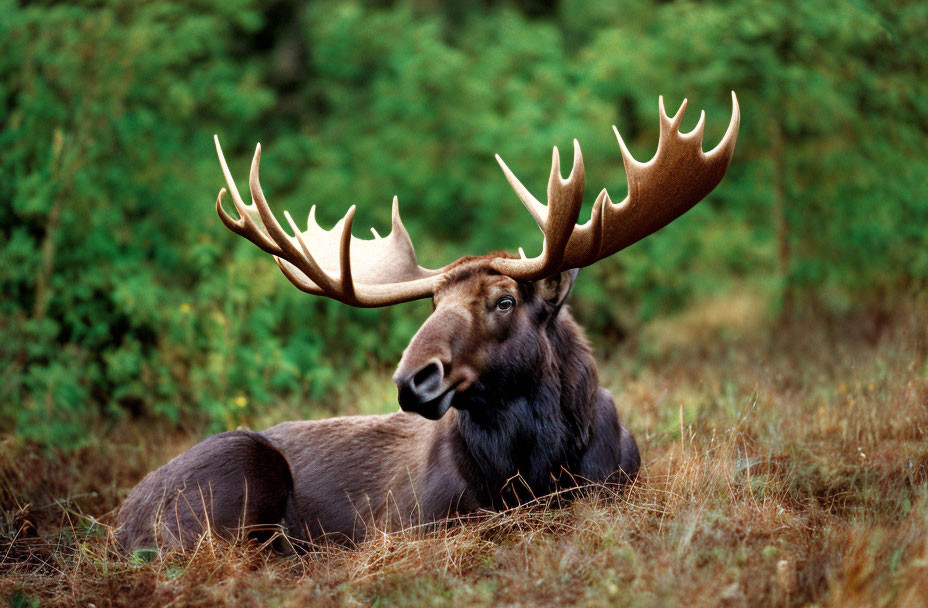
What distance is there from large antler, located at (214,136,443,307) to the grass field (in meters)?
1.14

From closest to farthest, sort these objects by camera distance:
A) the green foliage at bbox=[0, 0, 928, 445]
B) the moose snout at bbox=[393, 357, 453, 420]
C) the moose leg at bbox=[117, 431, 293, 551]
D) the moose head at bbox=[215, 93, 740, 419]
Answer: the moose snout at bbox=[393, 357, 453, 420] < the moose head at bbox=[215, 93, 740, 419] < the moose leg at bbox=[117, 431, 293, 551] < the green foliage at bbox=[0, 0, 928, 445]

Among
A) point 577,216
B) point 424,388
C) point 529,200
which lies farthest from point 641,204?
point 424,388

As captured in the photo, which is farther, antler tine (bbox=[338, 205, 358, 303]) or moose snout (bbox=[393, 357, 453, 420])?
antler tine (bbox=[338, 205, 358, 303])

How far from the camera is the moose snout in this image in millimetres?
3391

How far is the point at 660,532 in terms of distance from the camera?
3.25m

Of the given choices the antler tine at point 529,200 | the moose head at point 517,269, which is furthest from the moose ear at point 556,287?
the antler tine at point 529,200

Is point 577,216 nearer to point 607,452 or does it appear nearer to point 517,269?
point 517,269

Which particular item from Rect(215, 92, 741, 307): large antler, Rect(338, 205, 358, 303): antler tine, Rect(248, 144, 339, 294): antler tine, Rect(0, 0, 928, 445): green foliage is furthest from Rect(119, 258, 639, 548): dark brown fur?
Rect(0, 0, 928, 445): green foliage

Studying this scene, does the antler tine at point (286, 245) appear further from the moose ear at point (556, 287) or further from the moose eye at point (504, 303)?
the moose ear at point (556, 287)

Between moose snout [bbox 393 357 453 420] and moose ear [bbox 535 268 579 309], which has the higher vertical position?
moose ear [bbox 535 268 579 309]

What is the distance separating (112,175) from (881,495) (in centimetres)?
675

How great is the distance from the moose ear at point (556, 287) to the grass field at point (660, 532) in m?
0.90

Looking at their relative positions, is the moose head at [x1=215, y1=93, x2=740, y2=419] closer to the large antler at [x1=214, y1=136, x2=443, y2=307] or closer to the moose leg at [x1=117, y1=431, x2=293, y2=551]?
the large antler at [x1=214, y1=136, x2=443, y2=307]

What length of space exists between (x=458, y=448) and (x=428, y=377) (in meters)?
0.61
